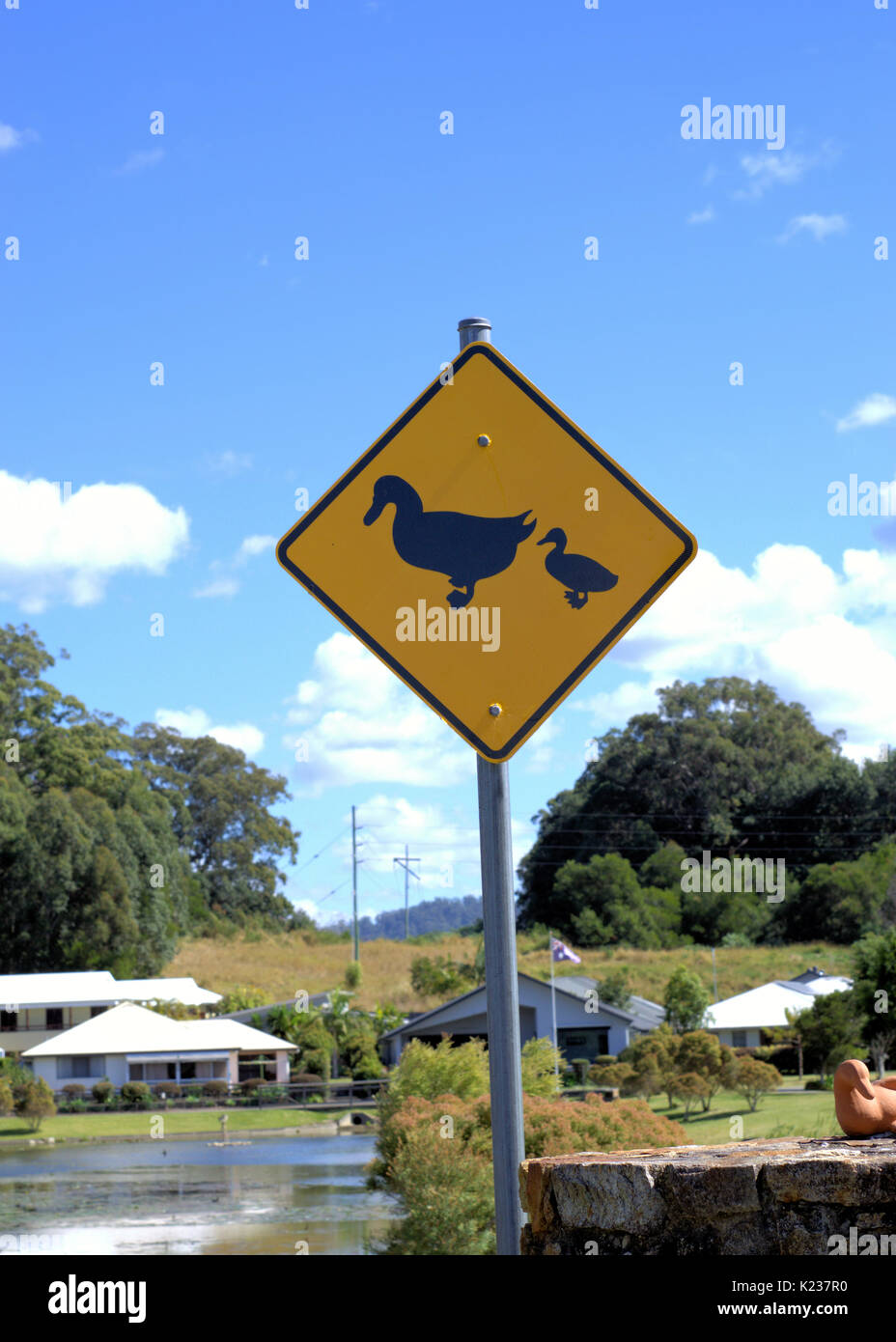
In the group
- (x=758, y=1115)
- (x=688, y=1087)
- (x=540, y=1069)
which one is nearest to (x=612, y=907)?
(x=688, y=1087)

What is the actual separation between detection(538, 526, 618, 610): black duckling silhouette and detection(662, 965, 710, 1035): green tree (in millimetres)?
42660

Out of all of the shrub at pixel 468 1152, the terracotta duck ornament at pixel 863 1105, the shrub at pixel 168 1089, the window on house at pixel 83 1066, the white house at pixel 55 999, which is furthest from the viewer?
the white house at pixel 55 999

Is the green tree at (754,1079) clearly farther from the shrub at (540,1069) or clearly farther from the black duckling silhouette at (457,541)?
the black duckling silhouette at (457,541)

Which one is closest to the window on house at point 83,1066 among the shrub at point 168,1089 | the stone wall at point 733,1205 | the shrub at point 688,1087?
the shrub at point 168,1089

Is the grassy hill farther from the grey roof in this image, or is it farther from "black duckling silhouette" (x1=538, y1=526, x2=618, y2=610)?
"black duckling silhouette" (x1=538, y1=526, x2=618, y2=610)

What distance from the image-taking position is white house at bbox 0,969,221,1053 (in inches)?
1993

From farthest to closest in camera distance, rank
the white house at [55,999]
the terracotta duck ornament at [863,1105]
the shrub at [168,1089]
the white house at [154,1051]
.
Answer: the white house at [55,999]
the shrub at [168,1089]
the white house at [154,1051]
the terracotta duck ornament at [863,1105]

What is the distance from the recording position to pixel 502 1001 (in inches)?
96.0

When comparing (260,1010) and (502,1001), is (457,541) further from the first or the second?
(260,1010)

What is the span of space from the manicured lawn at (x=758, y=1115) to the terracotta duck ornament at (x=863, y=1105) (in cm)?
1526

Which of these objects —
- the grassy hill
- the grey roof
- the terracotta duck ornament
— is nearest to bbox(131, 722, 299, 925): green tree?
the grassy hill

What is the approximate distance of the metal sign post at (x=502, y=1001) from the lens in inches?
94.0
